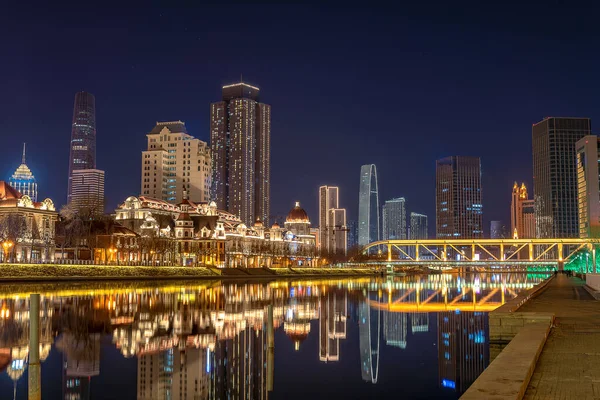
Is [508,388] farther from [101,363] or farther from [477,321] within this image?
[477,321]

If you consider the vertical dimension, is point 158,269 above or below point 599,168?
below

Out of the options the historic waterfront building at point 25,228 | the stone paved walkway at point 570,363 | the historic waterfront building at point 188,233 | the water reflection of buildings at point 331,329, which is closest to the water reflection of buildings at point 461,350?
the stone paved walkway at point 570,363

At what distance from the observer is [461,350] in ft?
78.5

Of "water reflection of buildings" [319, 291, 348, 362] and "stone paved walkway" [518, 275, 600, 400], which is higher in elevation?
"stone paved walkway" [518, 275, 600, 400]

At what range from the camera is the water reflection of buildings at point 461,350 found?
1888 centimetres

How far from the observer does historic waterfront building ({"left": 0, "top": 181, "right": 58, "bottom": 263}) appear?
348 ft

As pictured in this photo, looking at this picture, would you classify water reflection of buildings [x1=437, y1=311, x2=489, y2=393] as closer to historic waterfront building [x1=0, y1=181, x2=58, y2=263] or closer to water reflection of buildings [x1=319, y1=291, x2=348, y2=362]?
water reflection of buildings [x1=319, y1=291, x2=348, y2=362]

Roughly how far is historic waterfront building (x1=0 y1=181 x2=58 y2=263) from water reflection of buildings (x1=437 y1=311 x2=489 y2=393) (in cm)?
8551

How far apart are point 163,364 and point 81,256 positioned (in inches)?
4459

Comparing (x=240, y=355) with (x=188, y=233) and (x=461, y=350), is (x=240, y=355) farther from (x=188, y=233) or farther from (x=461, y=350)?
(x=188, y=233)

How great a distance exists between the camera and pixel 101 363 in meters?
20.4

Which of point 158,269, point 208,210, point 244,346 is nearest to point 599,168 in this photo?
point 208,210

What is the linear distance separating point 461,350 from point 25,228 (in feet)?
328

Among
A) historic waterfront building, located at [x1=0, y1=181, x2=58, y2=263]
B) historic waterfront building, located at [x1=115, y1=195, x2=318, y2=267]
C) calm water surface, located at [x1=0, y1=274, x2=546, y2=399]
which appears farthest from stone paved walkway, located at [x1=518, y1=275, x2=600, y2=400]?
historic waterfront building, located at [x1=115, y1=195, x2=318, y2=267]
